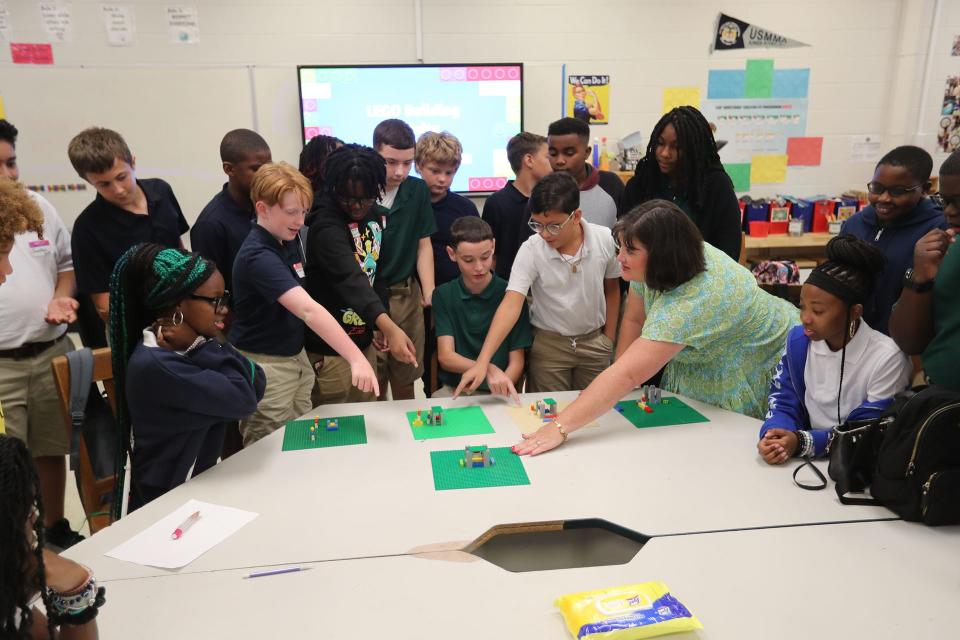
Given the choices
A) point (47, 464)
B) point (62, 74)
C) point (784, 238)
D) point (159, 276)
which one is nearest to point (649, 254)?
point (159, 276)

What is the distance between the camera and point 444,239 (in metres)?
3.05

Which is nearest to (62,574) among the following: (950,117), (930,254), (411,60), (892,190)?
(930,254)

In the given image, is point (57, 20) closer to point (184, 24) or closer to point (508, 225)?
point (184, 24)

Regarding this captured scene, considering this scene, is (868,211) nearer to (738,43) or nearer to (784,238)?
(784,238)

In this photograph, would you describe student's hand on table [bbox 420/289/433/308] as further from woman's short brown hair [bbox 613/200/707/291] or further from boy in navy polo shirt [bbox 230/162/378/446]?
woman's short brown hair [bbox 613/200/707/291]

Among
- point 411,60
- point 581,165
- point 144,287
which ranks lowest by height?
point 144,287

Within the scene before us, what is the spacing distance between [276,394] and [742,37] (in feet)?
13.9

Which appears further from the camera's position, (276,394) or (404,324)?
(404,324)

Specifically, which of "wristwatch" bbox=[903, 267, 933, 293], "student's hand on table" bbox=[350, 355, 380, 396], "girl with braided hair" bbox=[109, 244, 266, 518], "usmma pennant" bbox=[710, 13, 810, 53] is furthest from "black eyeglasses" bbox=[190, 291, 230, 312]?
"usmma pennant" bbox=[710, 13, 810, 53]

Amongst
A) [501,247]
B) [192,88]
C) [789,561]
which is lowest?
[789,561]

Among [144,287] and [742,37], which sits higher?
[742,37]

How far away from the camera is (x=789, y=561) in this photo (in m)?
1.35

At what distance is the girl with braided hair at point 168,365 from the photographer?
165cm

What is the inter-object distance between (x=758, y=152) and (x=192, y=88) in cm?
405
